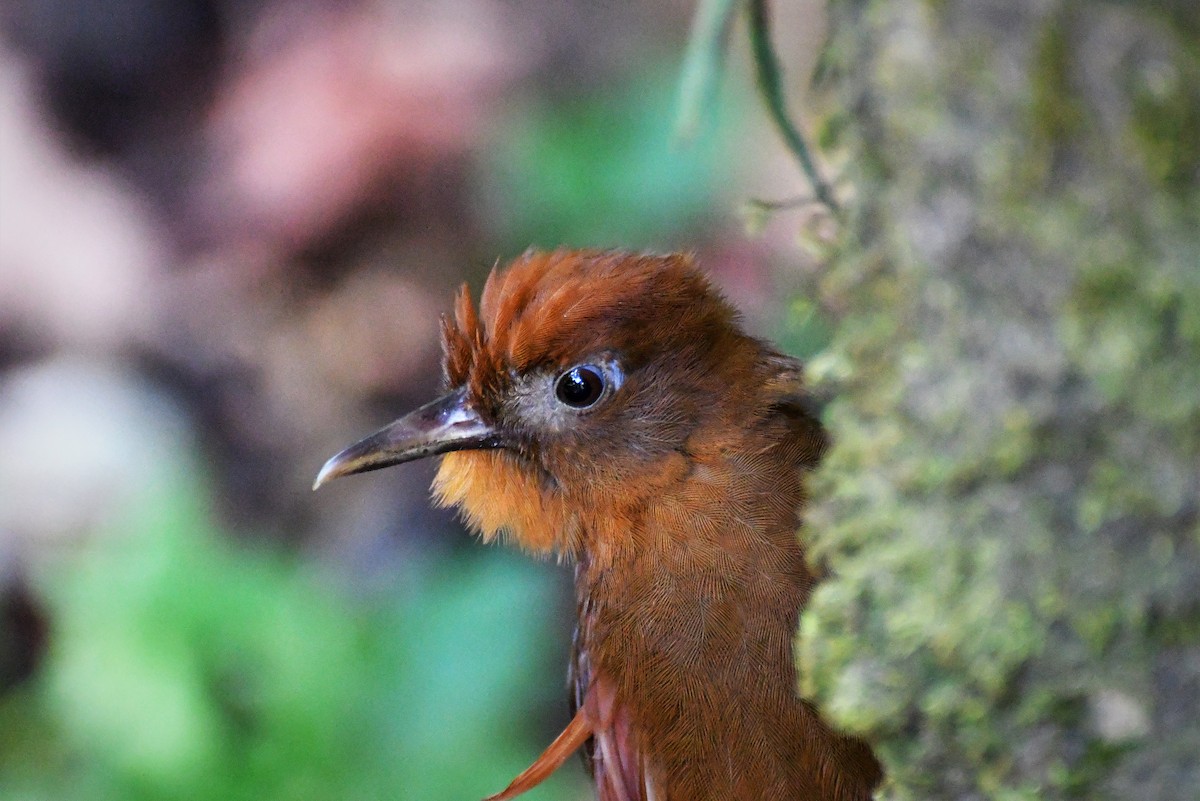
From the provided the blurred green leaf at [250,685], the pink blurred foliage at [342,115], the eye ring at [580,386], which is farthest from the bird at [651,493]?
the pink blurred foliage at [342,115]

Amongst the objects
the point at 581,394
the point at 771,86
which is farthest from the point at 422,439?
the point at 771,86

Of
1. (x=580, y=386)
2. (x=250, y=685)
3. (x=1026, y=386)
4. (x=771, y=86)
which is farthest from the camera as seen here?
(x=250, y=685)

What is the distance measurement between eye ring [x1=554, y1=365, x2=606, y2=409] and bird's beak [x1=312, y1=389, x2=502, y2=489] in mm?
144

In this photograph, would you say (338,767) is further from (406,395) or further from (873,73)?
(873,73)

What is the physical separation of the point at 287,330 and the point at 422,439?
2026 millimetres

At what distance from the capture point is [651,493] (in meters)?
1.82

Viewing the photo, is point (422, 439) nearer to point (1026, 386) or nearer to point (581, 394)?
point (581, 394)

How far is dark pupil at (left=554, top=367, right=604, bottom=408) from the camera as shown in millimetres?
1936

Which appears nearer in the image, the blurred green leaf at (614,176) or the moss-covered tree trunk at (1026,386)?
the moss-covered tree trunk at (1026,386)

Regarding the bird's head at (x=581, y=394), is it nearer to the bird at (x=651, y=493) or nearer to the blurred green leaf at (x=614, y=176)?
the bird at (x=651, y=493)

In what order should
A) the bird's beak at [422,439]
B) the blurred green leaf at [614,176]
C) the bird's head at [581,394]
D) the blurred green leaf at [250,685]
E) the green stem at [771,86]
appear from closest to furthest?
the green stem at [771,86] < the bird's head at [581,394] < the bird's beak at [422,439] < the blurred green leaf at [250,685] < the blurred green leaf at [614,176]

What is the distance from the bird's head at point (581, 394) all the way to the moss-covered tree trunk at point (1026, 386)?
731 mm

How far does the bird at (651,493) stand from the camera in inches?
63.8

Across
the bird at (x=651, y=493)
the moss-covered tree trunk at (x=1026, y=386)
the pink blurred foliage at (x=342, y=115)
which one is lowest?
the moss-covered tree trunk at (x=1026, y=386)
